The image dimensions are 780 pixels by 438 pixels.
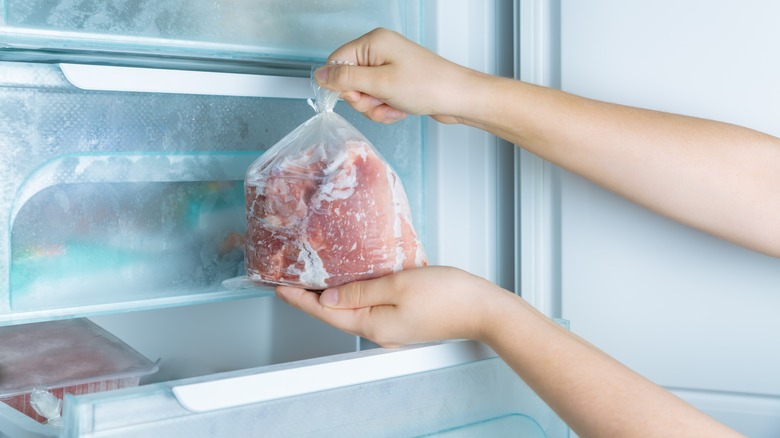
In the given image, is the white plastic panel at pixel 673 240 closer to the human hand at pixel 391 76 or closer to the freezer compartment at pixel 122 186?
the human hand at pixel 391 76

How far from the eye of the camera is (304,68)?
108cm

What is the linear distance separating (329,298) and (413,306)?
0.30 feet

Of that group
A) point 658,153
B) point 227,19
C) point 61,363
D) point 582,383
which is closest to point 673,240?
point 658,153

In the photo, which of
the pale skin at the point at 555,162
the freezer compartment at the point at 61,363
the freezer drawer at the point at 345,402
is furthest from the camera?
the freezer compartment at the point at 61,363

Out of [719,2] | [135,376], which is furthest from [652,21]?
[135,376]

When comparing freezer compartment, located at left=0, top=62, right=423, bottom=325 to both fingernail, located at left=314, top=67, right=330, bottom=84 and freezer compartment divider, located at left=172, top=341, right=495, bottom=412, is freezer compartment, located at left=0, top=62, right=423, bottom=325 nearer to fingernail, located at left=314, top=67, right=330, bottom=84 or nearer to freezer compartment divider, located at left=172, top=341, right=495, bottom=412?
fingernail, located at left=314, top=67, right=330, bottom=84

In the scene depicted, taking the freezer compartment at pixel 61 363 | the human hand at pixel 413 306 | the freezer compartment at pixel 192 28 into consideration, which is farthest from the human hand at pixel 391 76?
the freezer compartment at pixel 61 363

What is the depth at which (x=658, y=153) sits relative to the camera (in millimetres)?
994

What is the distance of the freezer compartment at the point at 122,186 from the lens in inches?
35.1

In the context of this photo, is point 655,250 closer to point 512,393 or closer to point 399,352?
point 512,393

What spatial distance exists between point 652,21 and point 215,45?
1.90 ft

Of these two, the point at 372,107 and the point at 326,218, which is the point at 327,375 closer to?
the point at 326,218

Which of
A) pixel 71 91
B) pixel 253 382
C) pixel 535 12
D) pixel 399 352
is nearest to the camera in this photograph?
pixel 253 382

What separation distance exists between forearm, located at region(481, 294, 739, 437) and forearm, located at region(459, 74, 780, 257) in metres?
0.27
